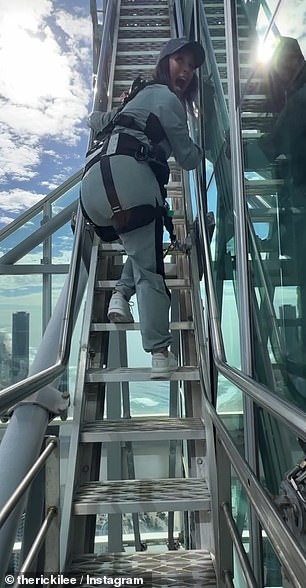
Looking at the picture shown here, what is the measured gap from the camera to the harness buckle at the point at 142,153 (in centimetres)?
170

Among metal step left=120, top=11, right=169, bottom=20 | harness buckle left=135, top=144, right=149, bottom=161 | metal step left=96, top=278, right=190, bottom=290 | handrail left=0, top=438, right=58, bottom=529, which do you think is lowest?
handrail left=0, top=438, right=58, bottom=529

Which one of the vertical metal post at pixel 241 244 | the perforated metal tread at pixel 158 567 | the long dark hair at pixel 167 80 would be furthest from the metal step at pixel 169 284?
the perforated metal tread at pixel 158 567

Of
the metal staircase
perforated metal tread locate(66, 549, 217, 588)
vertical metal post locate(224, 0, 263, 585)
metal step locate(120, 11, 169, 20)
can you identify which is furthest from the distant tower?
metal step locate(120, 11, 169, 20)

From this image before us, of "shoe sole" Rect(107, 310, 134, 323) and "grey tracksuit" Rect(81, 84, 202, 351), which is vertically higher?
"grey tracksuit" Rect(81, 84, 202, 351)

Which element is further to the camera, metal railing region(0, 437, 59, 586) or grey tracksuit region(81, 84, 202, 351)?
grey tracksuit region(81, 84, 202, 351)

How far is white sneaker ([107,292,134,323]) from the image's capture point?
195 cm

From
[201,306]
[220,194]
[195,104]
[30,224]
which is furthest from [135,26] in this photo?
[201,306]

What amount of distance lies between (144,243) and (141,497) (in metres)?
0.88

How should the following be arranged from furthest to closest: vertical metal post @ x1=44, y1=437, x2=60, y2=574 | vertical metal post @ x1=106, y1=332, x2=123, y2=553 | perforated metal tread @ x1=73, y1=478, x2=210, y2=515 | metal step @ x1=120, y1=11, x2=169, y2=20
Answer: metal step @ x1=120, y1=11, x2=169, y2=20, vertical metal post @ x1=106, y1=332, x2=123, y2=553, perforated metal tread @ x1=73, y1=478, x2=210, y2=515, vertical metal post @ x1=44, y1=437, x2=60, y2=574

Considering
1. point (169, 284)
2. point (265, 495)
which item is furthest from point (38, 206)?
point (265, 495)

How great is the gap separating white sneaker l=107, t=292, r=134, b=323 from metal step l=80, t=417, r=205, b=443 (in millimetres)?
458

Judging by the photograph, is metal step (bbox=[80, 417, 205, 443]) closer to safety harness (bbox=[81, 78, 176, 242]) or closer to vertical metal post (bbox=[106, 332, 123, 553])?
safety harness (bbox=[81, 78, 176, 242])

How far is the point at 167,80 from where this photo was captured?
2.06 meters

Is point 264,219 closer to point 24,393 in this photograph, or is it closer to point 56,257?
point 24,393
